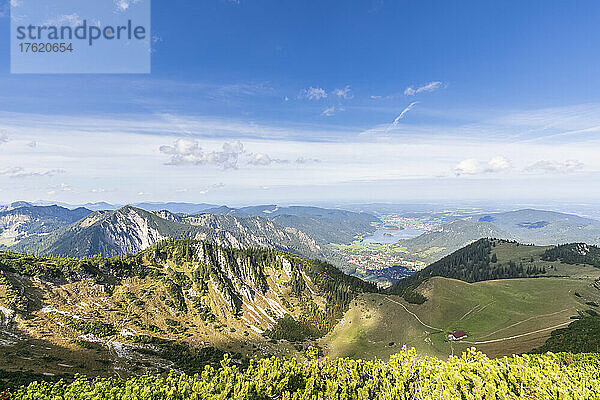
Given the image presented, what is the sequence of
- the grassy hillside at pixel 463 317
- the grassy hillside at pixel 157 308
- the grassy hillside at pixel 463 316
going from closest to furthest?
the grassy hillside at pixel 157 308, the grassy hillside at pixel 463 317, the grassy hillside at pixel 463 316

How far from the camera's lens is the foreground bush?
33250 millimetres

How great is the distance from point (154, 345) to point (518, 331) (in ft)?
482

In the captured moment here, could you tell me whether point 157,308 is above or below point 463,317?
above

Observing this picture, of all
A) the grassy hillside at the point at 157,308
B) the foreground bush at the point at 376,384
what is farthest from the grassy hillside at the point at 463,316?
the foreground bush at the point at 376,384

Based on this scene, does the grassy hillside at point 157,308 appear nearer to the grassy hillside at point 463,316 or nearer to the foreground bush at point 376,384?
the grassy hillside at point 463,316

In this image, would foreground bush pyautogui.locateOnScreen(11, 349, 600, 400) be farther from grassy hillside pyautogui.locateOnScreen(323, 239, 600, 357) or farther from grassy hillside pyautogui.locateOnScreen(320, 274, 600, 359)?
grassy hillside pyautogui.locateOnScreen(323, 239, 600, 357)

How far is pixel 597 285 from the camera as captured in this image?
6747 inches

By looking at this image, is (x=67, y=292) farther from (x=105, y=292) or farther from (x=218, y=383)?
(x=218, y=383)

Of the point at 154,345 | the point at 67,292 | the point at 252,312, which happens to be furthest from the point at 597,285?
the point at 67,292

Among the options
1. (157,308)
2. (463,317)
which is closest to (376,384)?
(157,308)

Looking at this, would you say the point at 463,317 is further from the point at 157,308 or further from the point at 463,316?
the point at 157,308

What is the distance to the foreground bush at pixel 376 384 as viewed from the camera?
33.2 m

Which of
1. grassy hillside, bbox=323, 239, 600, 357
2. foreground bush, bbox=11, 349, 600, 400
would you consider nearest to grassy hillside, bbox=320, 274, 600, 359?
grassy hillside, bbox=323, 239, 600, 357

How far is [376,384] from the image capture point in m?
39.2
